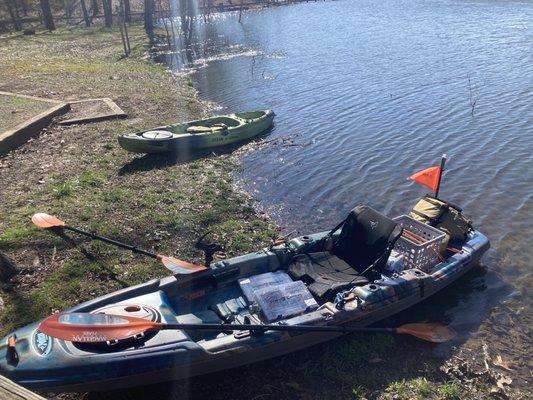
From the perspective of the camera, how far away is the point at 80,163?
14508 mm

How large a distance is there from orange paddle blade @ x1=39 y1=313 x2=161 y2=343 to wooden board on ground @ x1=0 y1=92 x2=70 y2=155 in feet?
32.9

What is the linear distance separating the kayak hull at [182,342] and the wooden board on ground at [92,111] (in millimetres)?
12286

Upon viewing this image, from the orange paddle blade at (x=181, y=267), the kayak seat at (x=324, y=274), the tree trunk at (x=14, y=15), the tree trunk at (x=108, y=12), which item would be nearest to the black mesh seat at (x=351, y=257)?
the kayak seat at (x=324, y=274)

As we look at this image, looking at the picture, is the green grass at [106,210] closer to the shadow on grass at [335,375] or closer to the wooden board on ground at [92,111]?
the wooden board on ground at [92,111]

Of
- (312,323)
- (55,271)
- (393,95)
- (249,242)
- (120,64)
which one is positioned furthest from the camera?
(120,64)

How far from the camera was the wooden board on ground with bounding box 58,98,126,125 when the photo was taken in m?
18.3

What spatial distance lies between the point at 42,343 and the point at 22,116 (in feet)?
43.1

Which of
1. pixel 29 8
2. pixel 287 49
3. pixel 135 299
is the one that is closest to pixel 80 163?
pixel 135 299

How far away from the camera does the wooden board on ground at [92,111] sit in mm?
18266

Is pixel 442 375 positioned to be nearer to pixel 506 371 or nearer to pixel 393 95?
pixel 506 371

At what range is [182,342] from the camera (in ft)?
21.8

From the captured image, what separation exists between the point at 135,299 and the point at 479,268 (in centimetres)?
706

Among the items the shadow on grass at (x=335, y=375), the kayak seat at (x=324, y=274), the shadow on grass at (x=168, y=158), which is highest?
the kayak seat at (x=324, y=274)

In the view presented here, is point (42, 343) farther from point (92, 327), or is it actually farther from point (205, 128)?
point (205, 128)
